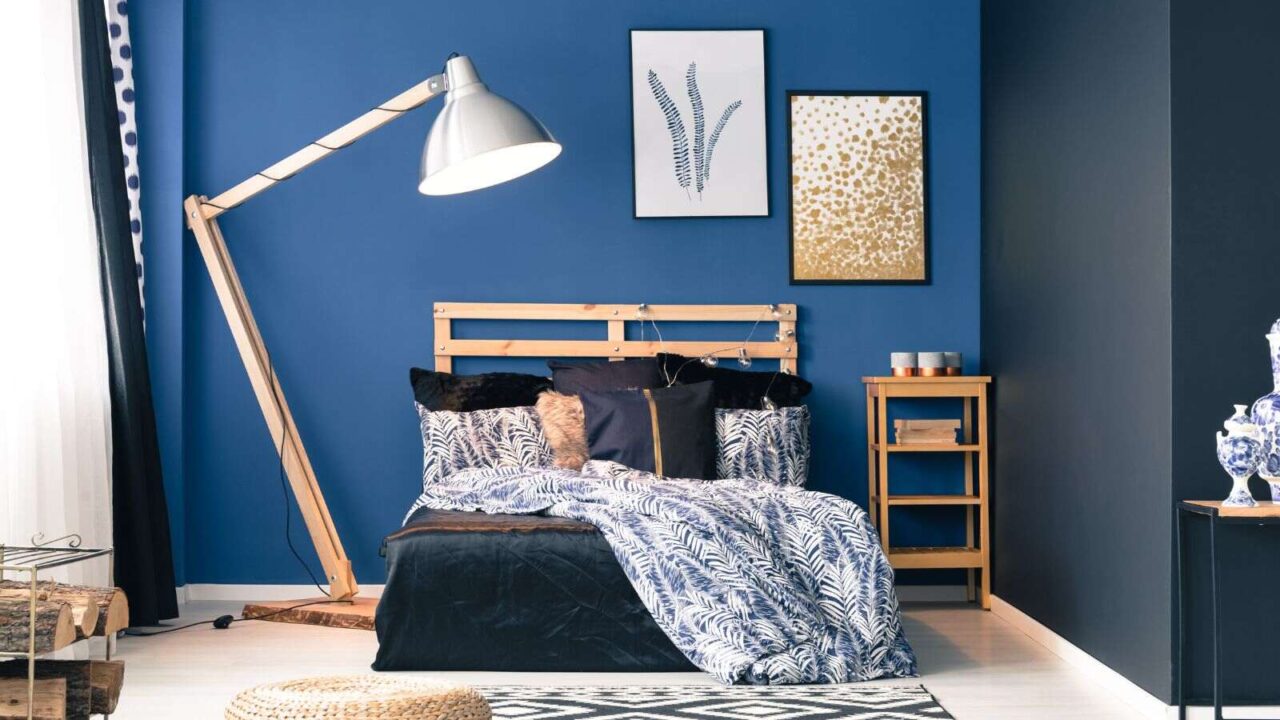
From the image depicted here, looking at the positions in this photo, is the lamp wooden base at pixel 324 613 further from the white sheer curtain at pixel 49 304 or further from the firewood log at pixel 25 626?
the firewood log at pixel 25 626

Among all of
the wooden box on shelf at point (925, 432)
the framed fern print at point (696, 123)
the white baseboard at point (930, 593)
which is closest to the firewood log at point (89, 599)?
the framed fern print at point (696, 123)

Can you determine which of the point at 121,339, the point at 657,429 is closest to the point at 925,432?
the point at 657,429

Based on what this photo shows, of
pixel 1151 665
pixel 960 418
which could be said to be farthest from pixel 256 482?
pixel 1151 665

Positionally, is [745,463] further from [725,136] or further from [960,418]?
[725,136]

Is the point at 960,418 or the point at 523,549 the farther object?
the point at 960,418


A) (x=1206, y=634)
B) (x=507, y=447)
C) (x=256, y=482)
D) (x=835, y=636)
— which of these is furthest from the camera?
(x=256, y=482)

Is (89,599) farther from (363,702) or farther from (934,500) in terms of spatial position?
(934,500)

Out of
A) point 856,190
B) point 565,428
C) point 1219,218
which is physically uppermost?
point 856,190

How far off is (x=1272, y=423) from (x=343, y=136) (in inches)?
130

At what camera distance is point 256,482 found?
522cm

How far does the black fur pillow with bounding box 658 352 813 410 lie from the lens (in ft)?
16.4

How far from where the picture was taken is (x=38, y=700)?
101 inches

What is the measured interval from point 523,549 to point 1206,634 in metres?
1.90

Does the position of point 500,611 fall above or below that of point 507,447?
below
